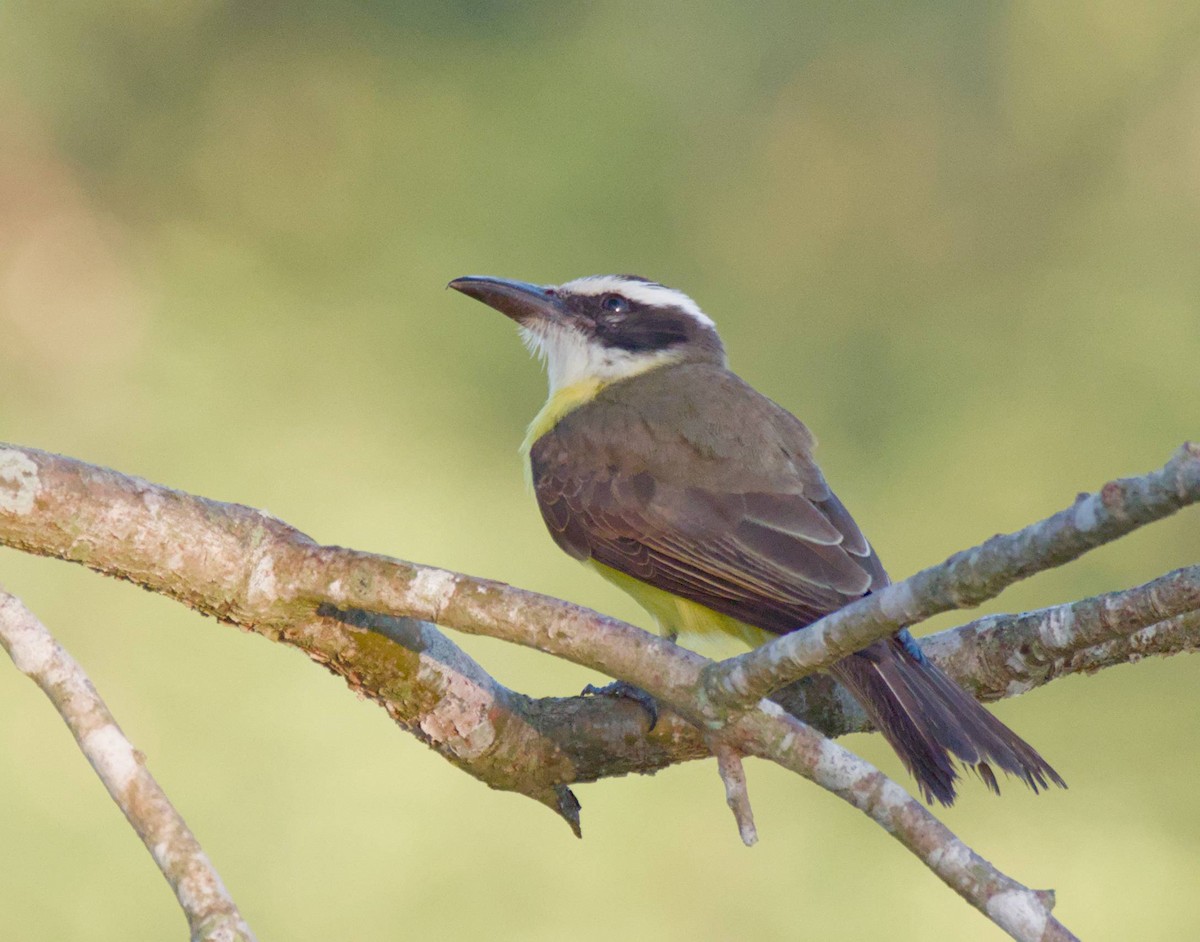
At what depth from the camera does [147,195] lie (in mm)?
7367

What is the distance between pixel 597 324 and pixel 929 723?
6.82ft

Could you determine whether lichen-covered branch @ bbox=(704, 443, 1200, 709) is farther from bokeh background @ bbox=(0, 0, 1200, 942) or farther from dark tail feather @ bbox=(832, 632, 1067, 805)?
bokeh background @ bbox=(0, 0, 1200, 942)

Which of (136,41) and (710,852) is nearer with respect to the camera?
(710,852)

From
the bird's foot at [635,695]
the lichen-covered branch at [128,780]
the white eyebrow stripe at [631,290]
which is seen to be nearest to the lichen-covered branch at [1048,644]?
the bird's foot at [635,695]

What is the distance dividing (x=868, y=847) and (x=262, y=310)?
343 cm

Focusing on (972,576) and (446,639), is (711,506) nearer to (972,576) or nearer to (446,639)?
(446,639)

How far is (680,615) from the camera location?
13.5 ft

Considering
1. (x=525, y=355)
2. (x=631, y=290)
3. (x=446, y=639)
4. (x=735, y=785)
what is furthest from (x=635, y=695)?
(x=525, y=355)

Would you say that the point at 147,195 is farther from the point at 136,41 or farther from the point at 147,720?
the point at 147,720

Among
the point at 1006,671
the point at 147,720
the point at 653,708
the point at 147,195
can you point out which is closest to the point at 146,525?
the point at 653,708

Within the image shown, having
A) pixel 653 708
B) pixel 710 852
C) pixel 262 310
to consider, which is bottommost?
pixel 653 708

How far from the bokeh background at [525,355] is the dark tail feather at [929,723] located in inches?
80.9

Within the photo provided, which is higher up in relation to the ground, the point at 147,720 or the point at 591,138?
the point at 591,138

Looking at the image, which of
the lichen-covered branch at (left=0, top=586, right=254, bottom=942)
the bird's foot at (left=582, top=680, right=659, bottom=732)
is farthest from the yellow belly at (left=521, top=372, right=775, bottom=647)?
the lichen-covered branch at (left=0, top=586, right=254, bottom=942)
